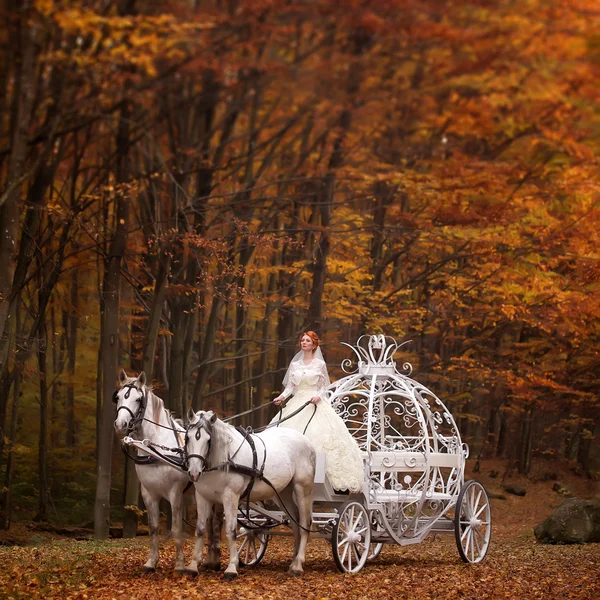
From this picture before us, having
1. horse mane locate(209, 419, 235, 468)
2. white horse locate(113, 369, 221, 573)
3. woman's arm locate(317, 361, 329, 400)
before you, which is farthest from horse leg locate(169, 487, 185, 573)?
woman's arm locate(317, 361, 329, 400)

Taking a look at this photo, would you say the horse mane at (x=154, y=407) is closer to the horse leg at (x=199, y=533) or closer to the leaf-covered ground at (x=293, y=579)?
the horse leg at (x=199, y=533)

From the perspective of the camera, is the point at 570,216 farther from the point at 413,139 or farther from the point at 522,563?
the point at 522,563

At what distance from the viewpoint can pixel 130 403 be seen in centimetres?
952

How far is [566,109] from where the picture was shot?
13.5 metres

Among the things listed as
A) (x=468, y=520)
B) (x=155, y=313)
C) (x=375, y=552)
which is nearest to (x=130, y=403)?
(x=375, y=552)

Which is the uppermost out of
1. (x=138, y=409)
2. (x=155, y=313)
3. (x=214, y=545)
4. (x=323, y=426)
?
(x=155, y=313)

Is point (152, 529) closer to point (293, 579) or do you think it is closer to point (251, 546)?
point (293, 579)

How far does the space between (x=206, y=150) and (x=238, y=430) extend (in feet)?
15.8

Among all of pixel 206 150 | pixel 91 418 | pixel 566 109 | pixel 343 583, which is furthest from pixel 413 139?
pixel 91 418

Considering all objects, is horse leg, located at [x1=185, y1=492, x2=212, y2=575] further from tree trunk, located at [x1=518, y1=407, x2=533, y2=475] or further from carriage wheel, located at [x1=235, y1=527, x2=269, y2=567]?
tree trunk, located at [x1=518, y1=407, x2=533, y2=475]

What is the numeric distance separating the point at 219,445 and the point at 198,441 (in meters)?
0.35

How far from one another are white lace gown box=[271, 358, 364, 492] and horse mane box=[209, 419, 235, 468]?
1544 mm

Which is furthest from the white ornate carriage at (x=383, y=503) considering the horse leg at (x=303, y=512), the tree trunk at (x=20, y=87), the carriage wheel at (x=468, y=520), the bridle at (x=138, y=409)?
the tree trunk at (x=20, y=87)

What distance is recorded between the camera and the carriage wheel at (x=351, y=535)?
996 cm
